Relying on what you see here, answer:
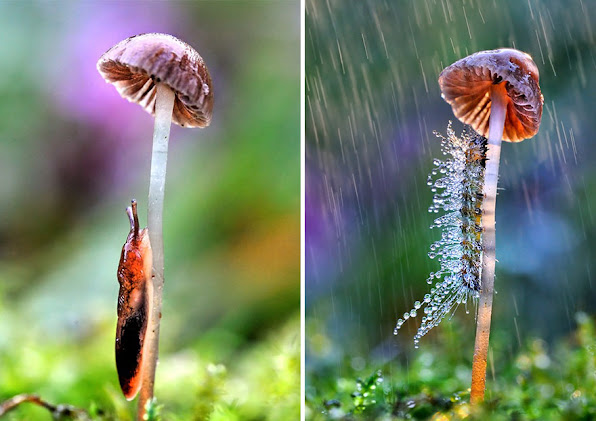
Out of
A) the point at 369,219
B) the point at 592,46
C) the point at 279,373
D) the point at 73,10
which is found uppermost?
the point at 73,10

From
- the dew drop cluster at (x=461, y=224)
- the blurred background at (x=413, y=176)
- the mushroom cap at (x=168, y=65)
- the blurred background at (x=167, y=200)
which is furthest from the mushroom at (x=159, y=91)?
the dew drop cluster at (x=461, y=224)

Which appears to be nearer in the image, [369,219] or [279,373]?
[279,373]

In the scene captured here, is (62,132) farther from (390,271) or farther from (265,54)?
(390,271)

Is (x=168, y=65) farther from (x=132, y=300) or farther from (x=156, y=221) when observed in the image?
(x=132, y=300)

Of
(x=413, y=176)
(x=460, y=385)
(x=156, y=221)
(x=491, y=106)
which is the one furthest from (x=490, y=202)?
(x=156, y=221)

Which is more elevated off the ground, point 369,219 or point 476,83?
point 476,83

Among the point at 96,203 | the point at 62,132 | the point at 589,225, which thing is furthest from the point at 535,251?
the point at 62,132

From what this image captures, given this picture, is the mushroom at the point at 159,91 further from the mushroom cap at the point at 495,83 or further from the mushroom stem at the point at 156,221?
the mushroom cap at the point at 495,83
